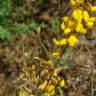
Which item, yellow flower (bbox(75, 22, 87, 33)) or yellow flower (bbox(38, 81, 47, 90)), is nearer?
yellow flower (bbox(75, 22, 87, 33))

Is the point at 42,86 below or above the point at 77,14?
below

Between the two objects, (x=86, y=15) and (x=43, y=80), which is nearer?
(x=86, y=15)

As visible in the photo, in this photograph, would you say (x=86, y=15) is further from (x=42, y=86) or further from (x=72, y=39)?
(x=42, y=86)

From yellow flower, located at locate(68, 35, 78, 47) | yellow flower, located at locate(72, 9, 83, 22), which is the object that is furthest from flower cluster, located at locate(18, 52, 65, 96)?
yellow flower, located at locate(72, 9, 83, 22)

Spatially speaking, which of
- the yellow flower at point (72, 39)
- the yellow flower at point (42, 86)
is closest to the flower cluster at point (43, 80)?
the yellow flower at point (42, 86)

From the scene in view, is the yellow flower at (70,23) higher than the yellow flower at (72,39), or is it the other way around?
the yellow flower at (70,23)

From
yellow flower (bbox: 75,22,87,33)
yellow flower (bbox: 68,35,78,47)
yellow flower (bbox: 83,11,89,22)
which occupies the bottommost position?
yellow flower (bbox: 68,35,78,47)

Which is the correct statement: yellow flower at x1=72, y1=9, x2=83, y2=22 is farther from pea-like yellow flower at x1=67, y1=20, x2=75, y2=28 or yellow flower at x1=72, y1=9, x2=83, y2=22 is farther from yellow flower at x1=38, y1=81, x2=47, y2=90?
yellow flower at x1=38, y1=81, x2=47, y2=90

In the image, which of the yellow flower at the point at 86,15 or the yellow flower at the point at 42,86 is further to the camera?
the yellow flower at the point at 42,86

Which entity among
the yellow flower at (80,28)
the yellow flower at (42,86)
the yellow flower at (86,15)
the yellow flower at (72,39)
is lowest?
the yellow flower at (42,86)

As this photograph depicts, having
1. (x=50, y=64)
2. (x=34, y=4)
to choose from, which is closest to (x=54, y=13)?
(x=34, y=4)

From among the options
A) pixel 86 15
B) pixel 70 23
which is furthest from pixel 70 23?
pixel 86 15

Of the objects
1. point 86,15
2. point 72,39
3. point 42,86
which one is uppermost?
point 86,15

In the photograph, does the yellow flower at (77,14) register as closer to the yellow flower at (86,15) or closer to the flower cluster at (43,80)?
the yellow flower at (86,15)
